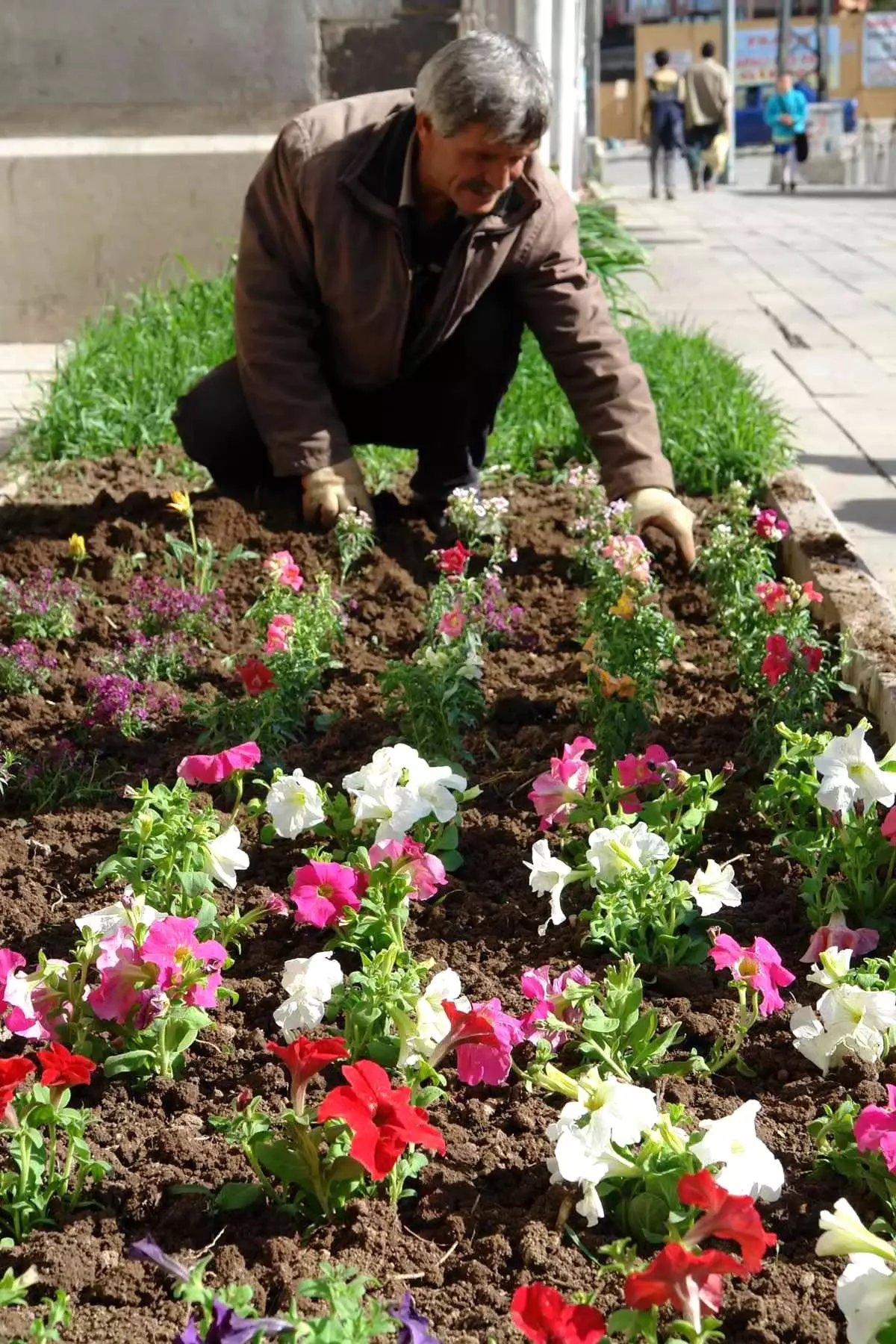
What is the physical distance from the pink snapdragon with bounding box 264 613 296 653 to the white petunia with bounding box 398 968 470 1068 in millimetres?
1226

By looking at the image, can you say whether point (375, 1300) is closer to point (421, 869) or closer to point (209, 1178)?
point (209, 1178)

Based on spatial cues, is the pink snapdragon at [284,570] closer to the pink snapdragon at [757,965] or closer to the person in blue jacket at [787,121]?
the pink snapdragon at [757,965]

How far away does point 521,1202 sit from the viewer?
1795 millimetres

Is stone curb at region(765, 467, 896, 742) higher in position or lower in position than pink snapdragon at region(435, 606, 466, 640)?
lower

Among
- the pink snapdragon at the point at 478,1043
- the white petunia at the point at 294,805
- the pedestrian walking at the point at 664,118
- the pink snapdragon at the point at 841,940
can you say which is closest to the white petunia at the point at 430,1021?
the pink snapdragon at the point at 478,1043

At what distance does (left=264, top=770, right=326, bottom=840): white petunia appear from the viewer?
2266mm

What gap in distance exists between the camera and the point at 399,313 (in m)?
3.82

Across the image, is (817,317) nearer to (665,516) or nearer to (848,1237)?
(665,516)

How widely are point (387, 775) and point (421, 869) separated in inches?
5.9

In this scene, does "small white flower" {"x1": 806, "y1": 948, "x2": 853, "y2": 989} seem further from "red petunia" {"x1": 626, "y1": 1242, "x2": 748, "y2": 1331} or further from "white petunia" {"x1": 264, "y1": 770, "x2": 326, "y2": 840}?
"white petunia" {"x1": 264, "y1": 770, "x2": 326, "y2": 840}

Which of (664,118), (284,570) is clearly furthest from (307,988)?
(664,118)

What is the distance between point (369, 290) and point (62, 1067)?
2511mm

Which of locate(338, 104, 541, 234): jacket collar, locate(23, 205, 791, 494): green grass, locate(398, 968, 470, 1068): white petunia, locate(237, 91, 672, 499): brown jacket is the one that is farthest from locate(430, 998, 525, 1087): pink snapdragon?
locate(23, 205, 791, 494): green grass

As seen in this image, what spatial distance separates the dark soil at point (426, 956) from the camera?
165 centimetres
